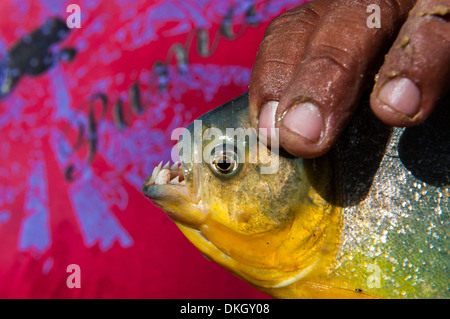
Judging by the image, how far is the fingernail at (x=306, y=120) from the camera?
0.80m

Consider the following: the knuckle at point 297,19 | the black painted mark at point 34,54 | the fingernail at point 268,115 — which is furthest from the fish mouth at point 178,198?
the black painted mark at point 34,54

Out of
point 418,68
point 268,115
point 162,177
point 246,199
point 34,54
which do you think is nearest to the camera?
point 418,68

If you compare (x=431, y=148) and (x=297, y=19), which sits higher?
(x=297, y=19)

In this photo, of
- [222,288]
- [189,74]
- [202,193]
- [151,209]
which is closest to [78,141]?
[151,209]

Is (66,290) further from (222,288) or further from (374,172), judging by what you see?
(374,172)

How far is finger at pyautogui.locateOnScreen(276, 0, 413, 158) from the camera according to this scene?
798 mm

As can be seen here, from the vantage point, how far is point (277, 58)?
951 mm

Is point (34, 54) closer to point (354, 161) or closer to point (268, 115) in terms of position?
point (268, 115)

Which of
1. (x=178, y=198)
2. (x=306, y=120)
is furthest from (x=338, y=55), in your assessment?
(x=178, y=198)

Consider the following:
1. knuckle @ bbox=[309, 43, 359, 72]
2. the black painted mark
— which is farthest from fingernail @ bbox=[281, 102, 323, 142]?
the black painted mark

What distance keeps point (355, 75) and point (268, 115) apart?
0.21 metres

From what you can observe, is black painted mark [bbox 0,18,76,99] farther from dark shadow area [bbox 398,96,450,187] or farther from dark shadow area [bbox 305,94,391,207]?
dark shadow area [bbox 398,96,450,187]

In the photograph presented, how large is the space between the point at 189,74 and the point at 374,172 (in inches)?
61.1

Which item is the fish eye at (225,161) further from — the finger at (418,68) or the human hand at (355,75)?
the finger at (418,68)
